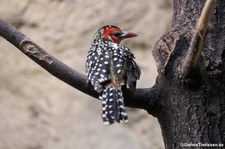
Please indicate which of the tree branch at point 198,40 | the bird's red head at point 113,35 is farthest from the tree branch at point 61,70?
the bird's red head at point 113,35

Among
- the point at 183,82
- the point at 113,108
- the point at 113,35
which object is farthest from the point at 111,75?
the point at 113,35

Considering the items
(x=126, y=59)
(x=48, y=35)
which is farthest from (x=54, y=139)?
(x=126, y=59)

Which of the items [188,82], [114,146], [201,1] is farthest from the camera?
[114,146]

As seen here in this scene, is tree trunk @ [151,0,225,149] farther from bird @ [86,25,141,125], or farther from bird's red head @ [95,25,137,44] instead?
bird's red head @ [95,25,137,44]

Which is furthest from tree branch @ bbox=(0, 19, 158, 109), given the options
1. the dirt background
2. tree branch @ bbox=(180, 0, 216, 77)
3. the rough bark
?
the dirt background

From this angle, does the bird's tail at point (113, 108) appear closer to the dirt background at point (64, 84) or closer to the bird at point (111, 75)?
the bird at point (111, 75)

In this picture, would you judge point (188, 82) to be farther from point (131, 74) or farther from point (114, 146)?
point (114, 146)

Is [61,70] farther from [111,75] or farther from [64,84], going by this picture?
[64,84]
